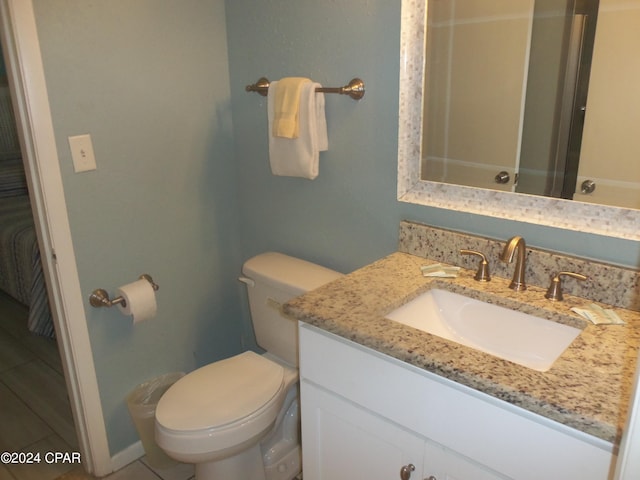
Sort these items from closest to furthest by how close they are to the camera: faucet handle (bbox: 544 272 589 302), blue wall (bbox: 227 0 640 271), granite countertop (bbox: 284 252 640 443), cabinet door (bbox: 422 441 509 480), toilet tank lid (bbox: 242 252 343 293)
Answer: granite countertop (bbox: 284 252 640 443), cabinet door (bbox: 422 441 509 480), faucet handle (bbox: 544 272 589 302), blue wall (bbox: 227 0 640 271), toilet tank lid (bbox: 242 252 343 293)

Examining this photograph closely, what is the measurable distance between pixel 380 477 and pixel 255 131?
1316 mm

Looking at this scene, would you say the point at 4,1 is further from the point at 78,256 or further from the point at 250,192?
the point at 250,192

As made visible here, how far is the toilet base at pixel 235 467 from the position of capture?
5.62 feet

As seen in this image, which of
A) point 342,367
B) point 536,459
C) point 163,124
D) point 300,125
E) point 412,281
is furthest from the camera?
point 163,124

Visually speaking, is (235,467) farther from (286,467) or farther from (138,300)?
(138,300)

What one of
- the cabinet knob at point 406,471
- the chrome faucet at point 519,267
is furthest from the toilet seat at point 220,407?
the chrome faucet at point 519,267

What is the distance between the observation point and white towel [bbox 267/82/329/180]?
1.67 metres

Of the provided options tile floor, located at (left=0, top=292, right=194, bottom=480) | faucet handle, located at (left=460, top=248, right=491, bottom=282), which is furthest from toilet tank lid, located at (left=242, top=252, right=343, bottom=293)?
tile floor, located at (left=0, top=292, right=194, bottom=480)

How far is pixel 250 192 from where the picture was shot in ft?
6.98

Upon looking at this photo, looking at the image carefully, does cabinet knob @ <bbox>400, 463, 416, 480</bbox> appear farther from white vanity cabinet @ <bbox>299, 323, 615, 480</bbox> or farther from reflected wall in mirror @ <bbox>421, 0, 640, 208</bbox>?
reflected wall in mirror @ <bbox>421, 0, 640, 208</bbox>

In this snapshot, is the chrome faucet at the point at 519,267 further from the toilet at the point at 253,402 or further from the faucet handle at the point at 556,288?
the toilet at the point at 253,402

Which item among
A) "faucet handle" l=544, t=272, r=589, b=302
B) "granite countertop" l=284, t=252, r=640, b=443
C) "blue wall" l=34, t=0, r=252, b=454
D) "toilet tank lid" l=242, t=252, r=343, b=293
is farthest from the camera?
"toilet tank lid" l=242, t=252, r=343, b=293

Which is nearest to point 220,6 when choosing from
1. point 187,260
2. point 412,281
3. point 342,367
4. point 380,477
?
point 187,260

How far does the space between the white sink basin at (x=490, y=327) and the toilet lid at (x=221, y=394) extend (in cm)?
61
